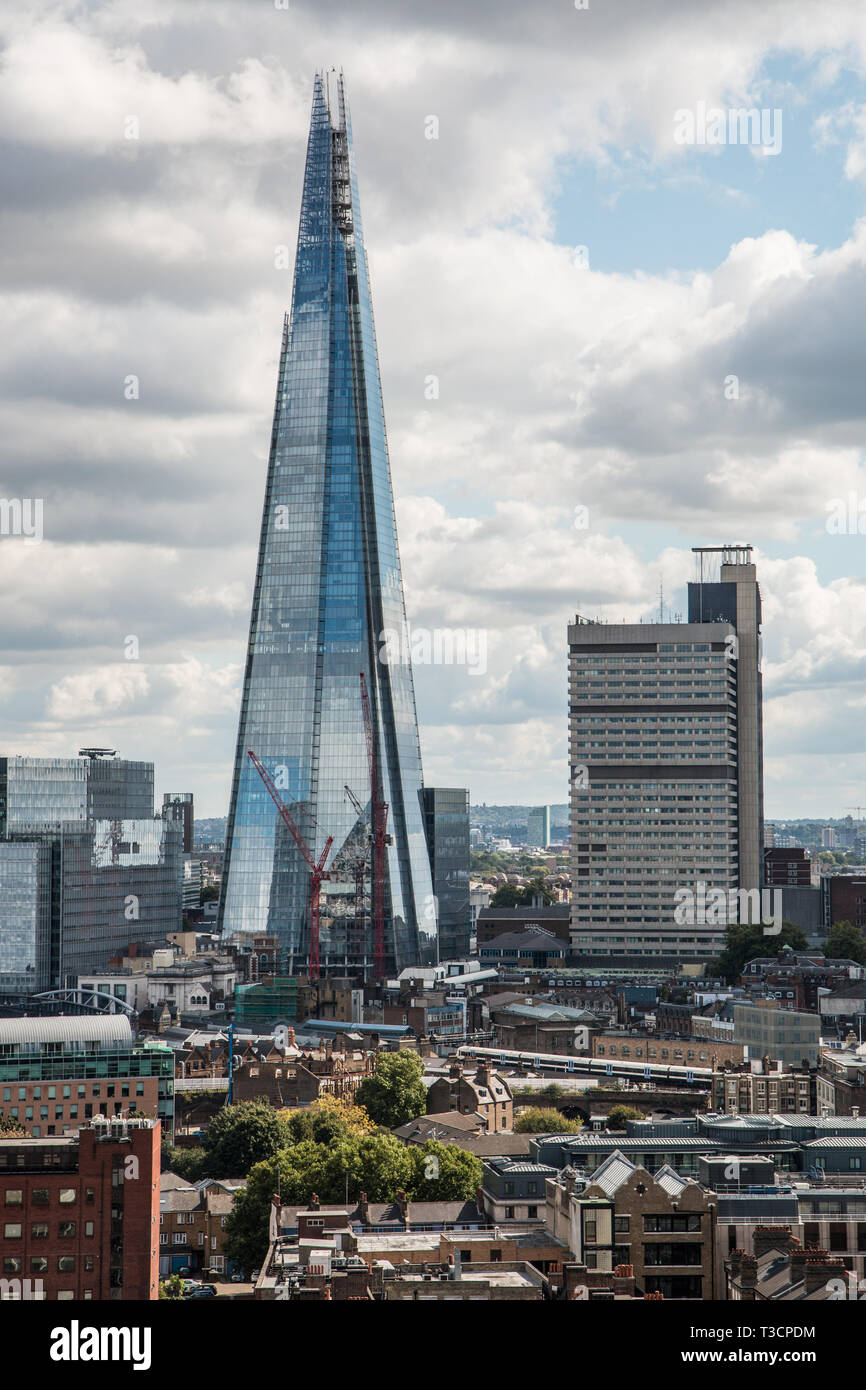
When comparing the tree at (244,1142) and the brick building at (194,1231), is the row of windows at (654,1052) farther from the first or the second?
the brick building at (194,1231)

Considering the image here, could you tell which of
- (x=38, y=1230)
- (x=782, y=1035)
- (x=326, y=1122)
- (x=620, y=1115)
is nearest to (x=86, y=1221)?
(x=38, y=1230)

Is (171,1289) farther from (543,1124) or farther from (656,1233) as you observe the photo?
(543,1124)

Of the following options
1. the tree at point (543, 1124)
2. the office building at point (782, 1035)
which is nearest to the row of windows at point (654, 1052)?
the office building at point (782, 1035)

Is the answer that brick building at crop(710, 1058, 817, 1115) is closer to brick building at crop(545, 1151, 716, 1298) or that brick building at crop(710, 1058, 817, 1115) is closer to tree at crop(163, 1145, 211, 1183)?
tree at crop(163, 1145, 211, 1183)

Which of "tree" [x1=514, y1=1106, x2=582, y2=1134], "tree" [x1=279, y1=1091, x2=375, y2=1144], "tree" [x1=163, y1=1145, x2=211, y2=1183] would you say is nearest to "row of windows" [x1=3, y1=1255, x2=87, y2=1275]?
"tree" [x1=279, y1=1091, x2=375, y2=1144]

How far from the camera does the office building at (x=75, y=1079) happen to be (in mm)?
108500

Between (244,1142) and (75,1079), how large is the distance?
56.1ft

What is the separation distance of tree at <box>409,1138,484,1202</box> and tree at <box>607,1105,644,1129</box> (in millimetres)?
27643

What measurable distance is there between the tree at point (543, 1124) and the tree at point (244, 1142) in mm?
16209

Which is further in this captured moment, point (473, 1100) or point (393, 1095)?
point (473, 1100)

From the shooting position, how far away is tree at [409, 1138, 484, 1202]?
258ft

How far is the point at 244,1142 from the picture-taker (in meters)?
96.9
